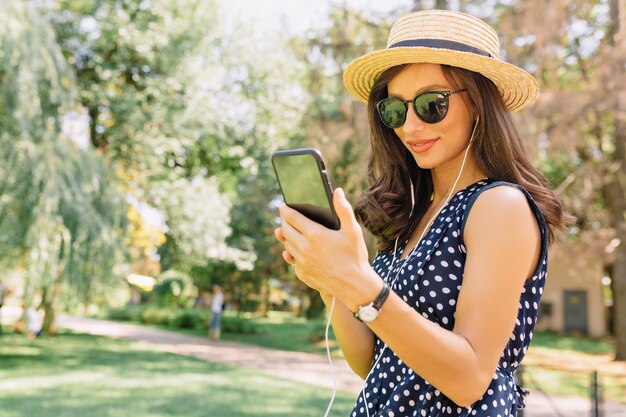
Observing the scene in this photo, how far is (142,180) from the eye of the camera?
14125mm

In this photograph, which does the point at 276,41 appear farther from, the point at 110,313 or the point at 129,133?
the point at 110,313

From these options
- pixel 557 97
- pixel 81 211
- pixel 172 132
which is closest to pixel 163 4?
pixel 172 132

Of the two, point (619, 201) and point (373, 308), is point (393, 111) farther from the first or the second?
point (619, 201)

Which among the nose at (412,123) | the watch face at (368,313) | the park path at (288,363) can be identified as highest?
the nose at (412,123)

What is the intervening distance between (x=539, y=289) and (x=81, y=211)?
9.65 m

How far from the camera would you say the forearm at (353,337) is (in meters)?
1.64

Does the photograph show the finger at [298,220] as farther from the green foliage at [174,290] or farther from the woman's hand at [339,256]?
the green foliage at [174,290]

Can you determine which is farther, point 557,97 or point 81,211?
point 557,97

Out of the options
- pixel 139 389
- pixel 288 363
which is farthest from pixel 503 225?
pixel 288 363

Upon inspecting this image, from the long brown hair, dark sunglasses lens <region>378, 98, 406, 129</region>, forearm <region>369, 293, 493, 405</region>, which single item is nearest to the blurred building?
the long brown hair

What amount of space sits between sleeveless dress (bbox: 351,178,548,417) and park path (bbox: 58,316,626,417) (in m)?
6.59

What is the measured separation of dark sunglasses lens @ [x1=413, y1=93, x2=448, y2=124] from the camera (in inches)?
56.8

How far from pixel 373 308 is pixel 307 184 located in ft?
0.81

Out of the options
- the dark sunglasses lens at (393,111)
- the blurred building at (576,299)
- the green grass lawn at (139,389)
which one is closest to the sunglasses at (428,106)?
the dark sunglasses lens at (393,111)
